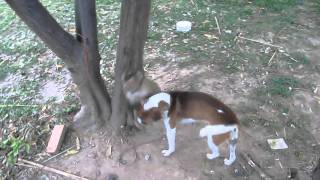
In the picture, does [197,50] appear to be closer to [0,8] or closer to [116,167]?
[116,167]

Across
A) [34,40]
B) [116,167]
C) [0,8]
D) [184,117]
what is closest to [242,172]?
[184,117]

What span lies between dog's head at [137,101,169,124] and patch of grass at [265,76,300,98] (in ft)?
5.58

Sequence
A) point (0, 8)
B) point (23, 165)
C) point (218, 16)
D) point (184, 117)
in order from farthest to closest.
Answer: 1. point (0, 8)
2. point (218, 16)
3. point (23, 165)
4. point (184, 117)

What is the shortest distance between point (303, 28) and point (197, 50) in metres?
1.82

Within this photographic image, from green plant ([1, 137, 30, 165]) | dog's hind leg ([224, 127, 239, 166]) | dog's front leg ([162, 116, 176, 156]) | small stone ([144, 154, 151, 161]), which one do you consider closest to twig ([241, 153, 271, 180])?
dog's hind leg ([224, 127, 239, 166])

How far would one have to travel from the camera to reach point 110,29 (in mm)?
5934

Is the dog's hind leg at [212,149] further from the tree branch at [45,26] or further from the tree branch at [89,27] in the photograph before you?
the tree branch at [45,26]

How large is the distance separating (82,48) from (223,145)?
165 centimetres

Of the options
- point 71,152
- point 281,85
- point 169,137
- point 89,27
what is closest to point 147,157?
point 169,137

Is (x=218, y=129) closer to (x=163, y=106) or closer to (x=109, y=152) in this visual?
(x=163, y=106)

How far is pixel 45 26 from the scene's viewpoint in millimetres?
3281

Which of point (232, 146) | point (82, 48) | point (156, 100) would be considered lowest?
point (232, 146)

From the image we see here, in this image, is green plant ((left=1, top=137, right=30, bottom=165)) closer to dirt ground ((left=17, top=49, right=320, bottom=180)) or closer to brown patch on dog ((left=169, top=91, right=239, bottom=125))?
dirt ground ((left=17, top=49, right=320, bottom=180))

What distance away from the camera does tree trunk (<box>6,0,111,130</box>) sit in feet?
10.5
